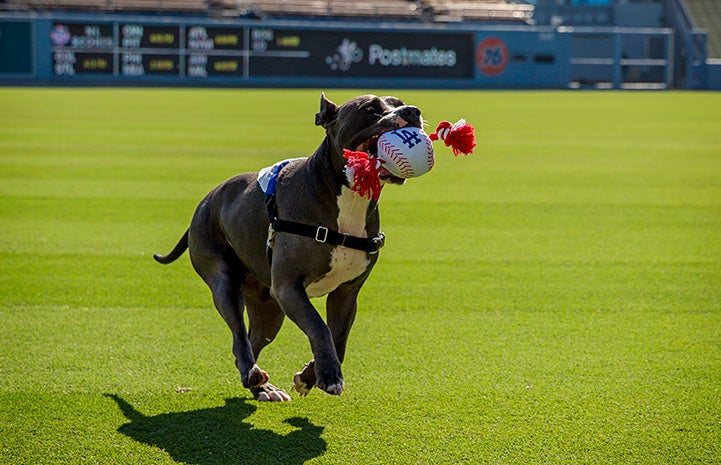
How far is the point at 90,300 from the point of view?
779 centimetres

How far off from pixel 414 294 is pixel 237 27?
3952cm

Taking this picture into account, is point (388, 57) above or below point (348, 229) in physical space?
above

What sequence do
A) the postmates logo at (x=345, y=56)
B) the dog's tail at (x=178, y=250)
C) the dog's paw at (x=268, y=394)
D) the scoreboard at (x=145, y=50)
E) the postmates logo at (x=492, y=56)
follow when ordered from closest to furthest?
the dog's paw at (x=268, y=394) < the dog's tail at (x=178, y=250) < the scoreboard at (x=145, y=50) < the postmates logo at (x=345, y=56) < the postmates logo at (x=492, y=56)

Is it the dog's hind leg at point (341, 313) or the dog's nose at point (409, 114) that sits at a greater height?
the dog's nose at point (409, 114)

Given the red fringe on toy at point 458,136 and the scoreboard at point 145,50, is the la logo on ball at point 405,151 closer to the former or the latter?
the red fringe on toy at point 458,136

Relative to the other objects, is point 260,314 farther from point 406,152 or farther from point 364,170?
point 406,152

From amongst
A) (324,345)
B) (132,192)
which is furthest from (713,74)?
(324,345)

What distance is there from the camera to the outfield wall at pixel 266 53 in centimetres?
4531

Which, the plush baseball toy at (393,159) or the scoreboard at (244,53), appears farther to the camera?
the scoreboard at (244,53)

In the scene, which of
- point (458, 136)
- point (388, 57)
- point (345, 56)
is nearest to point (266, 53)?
A: point (345, 56)

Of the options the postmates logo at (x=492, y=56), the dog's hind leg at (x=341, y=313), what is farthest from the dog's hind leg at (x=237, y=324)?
the postmates logo at (x=492, y=56)

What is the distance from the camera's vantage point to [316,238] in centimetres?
512

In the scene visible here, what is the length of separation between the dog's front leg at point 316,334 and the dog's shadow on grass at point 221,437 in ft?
0.86

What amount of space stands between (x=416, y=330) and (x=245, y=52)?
40.9 m
